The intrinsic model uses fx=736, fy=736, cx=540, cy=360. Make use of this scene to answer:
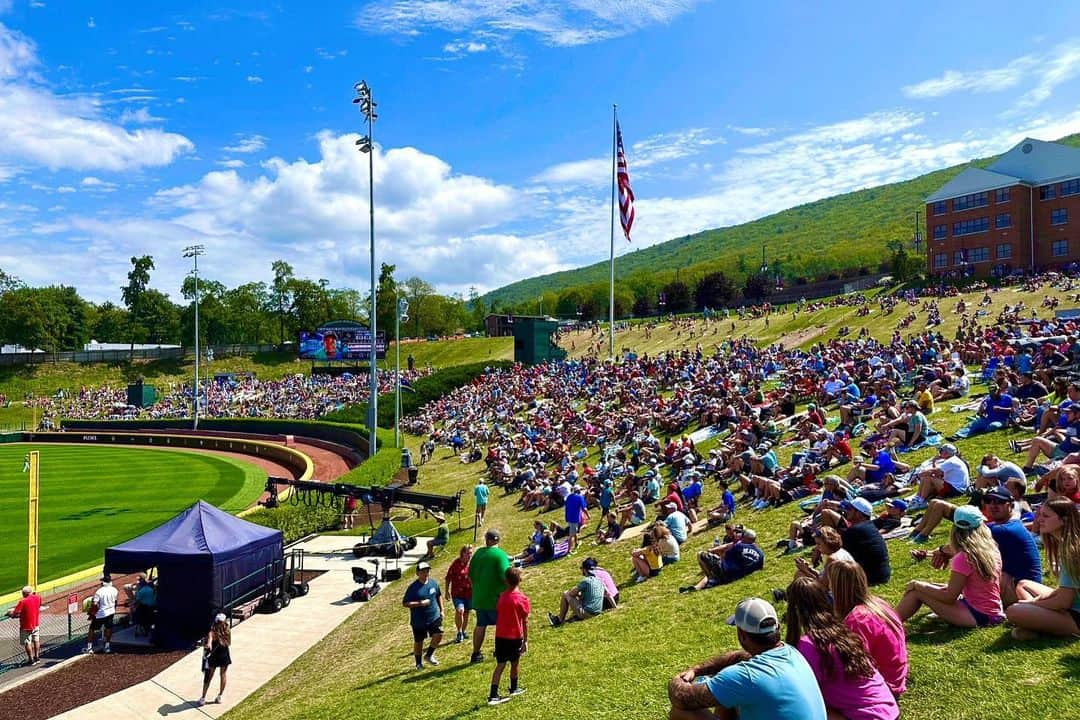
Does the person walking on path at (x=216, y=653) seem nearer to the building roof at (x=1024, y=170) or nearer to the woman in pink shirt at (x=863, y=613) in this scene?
the woman in pink shirt at (x=863, y=613)

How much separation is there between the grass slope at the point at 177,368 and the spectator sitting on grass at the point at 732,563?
7615 centimetres

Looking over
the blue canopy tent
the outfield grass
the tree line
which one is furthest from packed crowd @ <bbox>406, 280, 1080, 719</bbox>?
the tree line

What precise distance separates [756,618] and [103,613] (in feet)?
46.3

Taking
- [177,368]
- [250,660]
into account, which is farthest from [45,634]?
[177,368]

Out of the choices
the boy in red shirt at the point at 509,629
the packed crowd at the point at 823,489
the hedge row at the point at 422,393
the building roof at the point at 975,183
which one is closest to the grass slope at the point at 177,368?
the hedge row at the point at 422,393

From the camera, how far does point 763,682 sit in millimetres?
3842

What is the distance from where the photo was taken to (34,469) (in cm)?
1678

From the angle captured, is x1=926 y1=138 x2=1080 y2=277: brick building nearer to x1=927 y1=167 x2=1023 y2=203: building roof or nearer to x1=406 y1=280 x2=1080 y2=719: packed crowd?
x1=927 y1=167 x2=1023 y2=203: building roof

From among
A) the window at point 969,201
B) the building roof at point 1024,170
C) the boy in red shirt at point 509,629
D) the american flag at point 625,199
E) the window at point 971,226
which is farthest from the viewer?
the window at point 969,201

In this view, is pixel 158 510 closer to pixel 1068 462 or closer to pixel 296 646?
pixel 296 646

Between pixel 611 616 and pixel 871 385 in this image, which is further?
pixel 871 385

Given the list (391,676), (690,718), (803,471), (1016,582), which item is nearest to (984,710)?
(1016,582)

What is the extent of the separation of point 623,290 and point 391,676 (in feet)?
516

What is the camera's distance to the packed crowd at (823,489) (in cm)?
450
